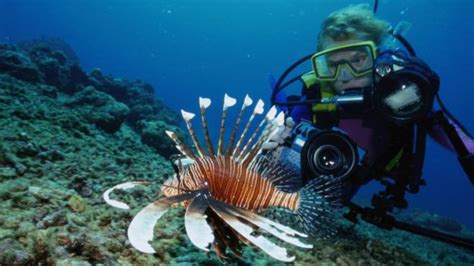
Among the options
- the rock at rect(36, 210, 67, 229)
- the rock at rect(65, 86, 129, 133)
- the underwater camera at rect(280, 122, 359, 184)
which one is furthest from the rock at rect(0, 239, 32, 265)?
the rock at rect(65, 86, 129, 133)

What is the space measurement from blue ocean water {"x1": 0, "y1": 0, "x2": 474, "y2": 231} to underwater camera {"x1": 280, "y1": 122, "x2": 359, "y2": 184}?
39050 mm

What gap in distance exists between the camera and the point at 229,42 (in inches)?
3883

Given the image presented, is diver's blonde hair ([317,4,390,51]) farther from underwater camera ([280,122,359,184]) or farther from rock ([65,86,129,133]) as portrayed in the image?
rock ([65,86,129,133])

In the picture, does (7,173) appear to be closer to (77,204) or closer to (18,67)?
(77,204)

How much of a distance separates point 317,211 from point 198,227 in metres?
1.46

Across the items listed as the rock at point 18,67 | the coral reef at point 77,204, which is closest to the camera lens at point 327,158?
the coral reef at point 77,204

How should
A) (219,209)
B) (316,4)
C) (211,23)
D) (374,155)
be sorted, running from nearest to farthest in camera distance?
1. (219,209)
2. (374,155)
3. (316,4)
4. (211,23)

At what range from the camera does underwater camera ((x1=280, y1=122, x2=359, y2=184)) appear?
2.79 meters

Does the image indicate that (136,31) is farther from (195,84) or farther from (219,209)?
(219,209)

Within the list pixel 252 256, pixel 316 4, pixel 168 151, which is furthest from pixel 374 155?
pixel 316 4

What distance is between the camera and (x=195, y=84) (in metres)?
107

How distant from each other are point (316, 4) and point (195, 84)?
6366 cm

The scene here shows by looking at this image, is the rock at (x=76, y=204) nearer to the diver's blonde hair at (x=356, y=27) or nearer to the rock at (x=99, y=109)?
the diver's blonde hair at (x=356, y=27)

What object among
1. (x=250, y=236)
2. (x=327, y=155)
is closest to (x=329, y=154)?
(x=327, y=155)
